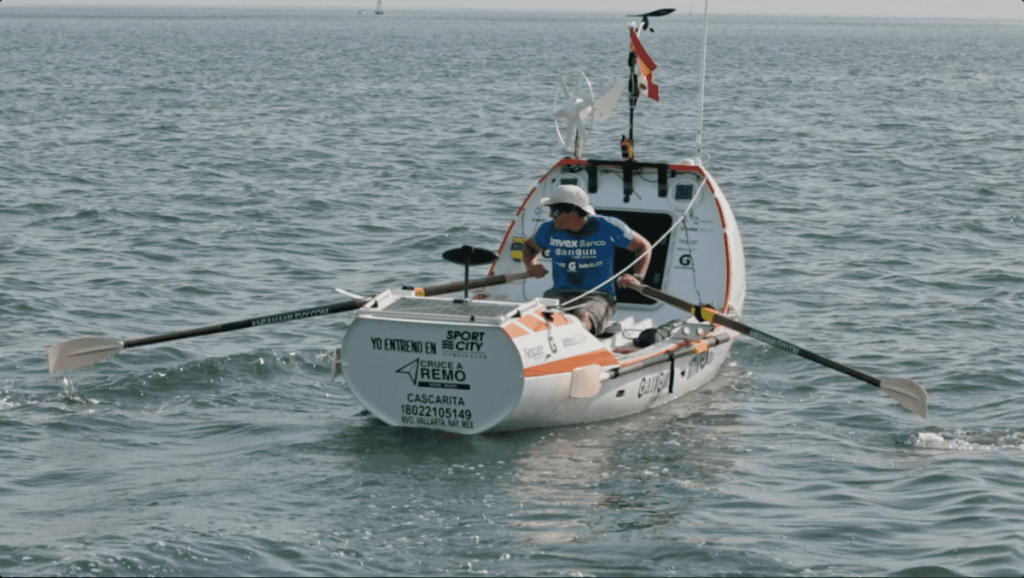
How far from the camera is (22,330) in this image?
14547mm

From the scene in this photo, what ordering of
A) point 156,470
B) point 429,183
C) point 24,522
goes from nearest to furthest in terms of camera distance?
point 24,522 → point 156,470 → point 429,183

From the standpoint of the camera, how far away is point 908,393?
450 inches

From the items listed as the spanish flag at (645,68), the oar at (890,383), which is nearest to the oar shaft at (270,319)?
the oar at (890,383)

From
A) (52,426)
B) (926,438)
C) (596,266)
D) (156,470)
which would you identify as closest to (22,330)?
(52,426)

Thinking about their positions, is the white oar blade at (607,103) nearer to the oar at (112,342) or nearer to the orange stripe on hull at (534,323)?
the oar at (112,342)

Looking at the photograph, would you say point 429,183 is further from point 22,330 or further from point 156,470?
point 156,470

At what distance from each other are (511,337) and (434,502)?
58.8 inches

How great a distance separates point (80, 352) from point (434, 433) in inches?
129

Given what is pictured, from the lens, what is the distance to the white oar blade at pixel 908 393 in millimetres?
11383

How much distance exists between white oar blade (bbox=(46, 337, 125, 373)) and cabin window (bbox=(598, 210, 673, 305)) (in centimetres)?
569

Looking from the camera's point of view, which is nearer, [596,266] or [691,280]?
[596,266]

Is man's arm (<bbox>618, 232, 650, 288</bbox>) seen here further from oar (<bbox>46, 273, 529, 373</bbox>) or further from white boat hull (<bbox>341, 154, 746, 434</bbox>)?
oar (<bbox>46, 273, 529, 373</bbox>)

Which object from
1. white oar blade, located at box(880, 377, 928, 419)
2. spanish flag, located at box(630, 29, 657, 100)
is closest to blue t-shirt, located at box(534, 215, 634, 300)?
white oar blade, located at box(880, 377, 928, 419)

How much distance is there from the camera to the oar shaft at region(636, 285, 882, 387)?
11508mm
